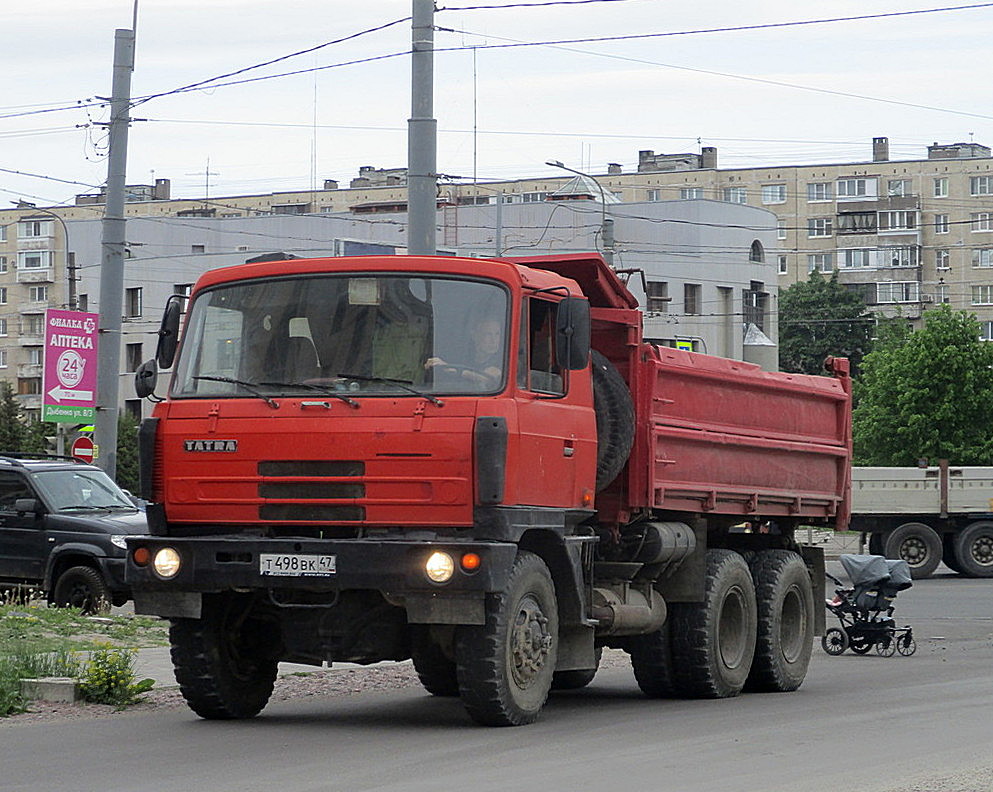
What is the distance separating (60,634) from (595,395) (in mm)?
6668

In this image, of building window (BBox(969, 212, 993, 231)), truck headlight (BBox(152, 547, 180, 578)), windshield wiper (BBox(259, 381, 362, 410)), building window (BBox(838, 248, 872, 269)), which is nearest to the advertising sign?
truck headlight (BBox(152, 547, 180, 578))

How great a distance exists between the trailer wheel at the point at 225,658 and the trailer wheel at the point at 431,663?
961 mm

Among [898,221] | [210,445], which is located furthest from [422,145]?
[898,221]

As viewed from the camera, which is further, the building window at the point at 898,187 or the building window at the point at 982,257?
the building window at the point at 898,187

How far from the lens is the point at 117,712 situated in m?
12.1

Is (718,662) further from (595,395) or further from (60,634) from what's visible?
(60,634)

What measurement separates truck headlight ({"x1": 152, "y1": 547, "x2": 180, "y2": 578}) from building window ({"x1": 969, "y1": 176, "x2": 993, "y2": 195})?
351ft

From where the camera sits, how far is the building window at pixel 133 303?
82.1 metres

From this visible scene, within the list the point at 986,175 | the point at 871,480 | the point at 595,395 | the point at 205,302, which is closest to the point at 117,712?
the point at 205,302

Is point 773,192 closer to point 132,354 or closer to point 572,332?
point 132,354

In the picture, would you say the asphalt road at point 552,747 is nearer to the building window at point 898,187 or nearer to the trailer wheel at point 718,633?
the trailer wheel at point 718,633

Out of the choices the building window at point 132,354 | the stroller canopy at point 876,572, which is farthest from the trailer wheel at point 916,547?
the building window at point 132,354

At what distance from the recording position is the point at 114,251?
2452cm

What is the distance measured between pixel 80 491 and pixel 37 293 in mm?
103887
